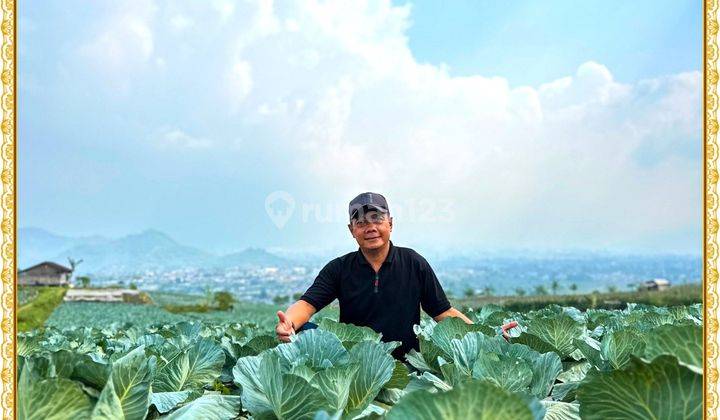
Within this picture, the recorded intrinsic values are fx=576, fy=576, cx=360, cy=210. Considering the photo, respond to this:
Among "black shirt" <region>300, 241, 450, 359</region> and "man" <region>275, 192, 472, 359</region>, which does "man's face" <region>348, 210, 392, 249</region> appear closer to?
"man" <region>275, 192, 472, 359</region>

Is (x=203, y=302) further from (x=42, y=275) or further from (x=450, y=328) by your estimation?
(x=450, y=328)

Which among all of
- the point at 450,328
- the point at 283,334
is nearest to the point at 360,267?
the point at 283,334

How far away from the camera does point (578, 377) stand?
221 centimetres

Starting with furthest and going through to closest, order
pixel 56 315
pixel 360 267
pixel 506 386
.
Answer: pixel 56 315 → pixel 360 267 → pixel 506 386

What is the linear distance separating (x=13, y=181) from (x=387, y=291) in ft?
6.96

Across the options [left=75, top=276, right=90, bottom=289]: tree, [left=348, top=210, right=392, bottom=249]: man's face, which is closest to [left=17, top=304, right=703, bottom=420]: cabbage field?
[left=348, top=210, right=392, bottom=249]: man's face

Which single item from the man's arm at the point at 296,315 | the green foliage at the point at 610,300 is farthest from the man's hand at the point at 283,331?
the green foliage at the point at 610,300

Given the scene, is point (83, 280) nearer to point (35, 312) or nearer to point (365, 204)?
point (35, 312)

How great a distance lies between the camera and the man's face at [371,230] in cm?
320

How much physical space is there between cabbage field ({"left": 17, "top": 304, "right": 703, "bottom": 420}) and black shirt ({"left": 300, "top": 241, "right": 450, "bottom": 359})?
824mm

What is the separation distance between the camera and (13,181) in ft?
5.34

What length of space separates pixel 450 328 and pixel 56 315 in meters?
24.5

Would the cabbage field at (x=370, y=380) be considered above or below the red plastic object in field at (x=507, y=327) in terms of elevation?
above

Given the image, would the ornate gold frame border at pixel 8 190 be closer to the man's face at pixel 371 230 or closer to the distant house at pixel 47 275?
the man's face at pixel 371 230
